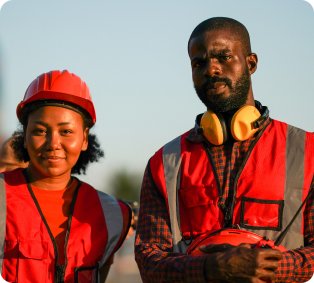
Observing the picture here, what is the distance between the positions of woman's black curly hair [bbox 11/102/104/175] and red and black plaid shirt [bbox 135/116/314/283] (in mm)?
1442

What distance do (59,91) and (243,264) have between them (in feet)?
7.80

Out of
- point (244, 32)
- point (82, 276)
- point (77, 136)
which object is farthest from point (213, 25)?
point (82, 276)

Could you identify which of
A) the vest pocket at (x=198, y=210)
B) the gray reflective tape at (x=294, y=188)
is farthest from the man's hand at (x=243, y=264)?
the vest pocket at (x=198, y=210)

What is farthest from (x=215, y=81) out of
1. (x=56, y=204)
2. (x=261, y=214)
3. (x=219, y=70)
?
(x=56, y=204)

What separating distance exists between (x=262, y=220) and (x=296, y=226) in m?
0.24

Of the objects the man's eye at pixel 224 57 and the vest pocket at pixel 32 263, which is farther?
the vest pocket at pixel 32 263

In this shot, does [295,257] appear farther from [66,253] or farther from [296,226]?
[66,253]

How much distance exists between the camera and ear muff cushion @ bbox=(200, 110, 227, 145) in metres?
5.32

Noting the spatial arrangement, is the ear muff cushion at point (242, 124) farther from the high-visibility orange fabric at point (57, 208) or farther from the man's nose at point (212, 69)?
the high-visibility orange fabric at point (57, 208)

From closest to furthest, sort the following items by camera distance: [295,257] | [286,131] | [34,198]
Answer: [295,257], [286,131], [34,198]

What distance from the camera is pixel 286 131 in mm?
5426

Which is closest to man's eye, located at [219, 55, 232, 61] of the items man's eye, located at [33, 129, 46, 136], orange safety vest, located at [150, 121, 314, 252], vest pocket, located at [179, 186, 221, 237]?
orange safety vest, located at [150, 121, 314, 252]

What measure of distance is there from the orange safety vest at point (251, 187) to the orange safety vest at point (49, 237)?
90cm

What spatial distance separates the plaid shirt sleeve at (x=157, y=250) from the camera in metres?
4.78
